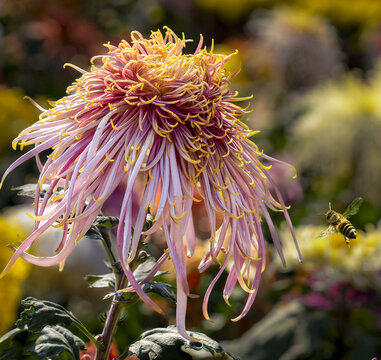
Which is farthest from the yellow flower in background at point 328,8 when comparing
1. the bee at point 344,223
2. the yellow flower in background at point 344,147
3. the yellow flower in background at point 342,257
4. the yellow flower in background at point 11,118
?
the bee at point 344,223

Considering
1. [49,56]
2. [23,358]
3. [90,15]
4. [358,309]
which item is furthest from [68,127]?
[90,15]

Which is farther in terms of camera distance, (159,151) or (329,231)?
(329,231)

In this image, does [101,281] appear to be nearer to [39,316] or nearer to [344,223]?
[39,316]

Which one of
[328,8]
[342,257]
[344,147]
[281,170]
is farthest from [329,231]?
[328,8]

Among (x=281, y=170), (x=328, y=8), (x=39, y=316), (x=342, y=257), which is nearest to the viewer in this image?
(x=39, y=316)

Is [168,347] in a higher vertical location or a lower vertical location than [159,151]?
lower

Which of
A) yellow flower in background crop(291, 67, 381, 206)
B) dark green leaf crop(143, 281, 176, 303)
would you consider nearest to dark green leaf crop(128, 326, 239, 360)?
dark green leaf crop(143, 281, 176, 303)

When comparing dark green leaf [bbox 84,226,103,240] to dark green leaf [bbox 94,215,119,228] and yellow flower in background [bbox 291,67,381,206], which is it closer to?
dark green leaf [bbox 94,215,119,228]
